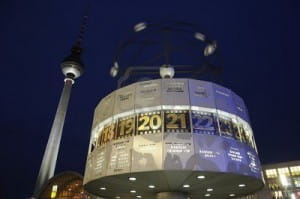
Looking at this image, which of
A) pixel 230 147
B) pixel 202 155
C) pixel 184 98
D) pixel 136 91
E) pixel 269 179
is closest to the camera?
pixel 202 155

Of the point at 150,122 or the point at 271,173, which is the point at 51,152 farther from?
the point at 271,173

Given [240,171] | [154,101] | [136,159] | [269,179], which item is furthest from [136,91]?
[269,179]

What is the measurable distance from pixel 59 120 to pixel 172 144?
76.2 metres

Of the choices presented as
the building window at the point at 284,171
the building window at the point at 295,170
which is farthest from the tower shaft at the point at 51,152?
the building window at the point at 295,170

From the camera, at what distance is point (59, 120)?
84.2 metres

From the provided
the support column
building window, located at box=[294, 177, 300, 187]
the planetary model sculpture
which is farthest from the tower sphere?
building window, located at box=[294, 177, 300, 187]

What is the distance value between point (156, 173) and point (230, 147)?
20.0 ft

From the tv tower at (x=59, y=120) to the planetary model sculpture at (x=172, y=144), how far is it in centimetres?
5750

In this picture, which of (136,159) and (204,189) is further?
(204,189)

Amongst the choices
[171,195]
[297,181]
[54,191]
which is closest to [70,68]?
[54,191]

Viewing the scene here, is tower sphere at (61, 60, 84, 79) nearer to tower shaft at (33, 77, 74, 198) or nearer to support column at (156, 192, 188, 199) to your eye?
tower shaft at (33, 77, 74, 198)

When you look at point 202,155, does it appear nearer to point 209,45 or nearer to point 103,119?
point 103,119

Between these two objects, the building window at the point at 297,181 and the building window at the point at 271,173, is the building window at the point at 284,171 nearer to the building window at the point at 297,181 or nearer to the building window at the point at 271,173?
the building window at the point at 271,173

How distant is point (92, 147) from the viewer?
21734mm
